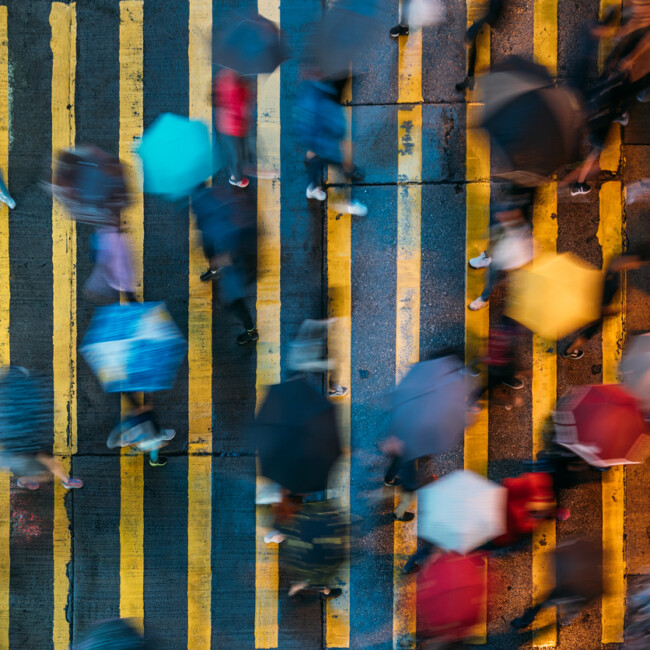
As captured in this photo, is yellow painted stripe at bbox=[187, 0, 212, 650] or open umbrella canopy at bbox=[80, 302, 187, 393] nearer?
open umbrella canopy at bbox=[80, 302, 187, 393]

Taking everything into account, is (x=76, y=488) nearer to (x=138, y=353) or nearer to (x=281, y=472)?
(x=138, y=353)

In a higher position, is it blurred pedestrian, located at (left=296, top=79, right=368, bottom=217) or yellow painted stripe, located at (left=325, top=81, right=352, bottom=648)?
blurred pedestrian, located at (left=296, top=79, right=368, bottom=217)

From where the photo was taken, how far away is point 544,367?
21.2ft

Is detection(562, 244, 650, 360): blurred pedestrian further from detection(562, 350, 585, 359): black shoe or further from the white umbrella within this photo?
the white umbrella

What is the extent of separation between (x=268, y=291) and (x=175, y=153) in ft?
6.02

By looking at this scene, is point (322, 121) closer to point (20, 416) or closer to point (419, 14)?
point (419, 14)

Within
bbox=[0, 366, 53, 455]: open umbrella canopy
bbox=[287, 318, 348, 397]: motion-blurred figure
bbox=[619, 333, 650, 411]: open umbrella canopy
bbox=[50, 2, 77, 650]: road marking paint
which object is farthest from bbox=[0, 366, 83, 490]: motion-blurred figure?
bbox=[619, 333, 650, 411]: open umbrella canopy

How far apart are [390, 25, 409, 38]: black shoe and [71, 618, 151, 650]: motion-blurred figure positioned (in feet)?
24.2

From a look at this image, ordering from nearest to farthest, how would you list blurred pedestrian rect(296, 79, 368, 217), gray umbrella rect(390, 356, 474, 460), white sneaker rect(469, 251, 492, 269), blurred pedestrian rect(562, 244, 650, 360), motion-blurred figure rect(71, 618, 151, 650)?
1. gray umbrella rect(390, 356, 474, 460)
2. blurred pedestrian rect(296, 79, 368, 217)
3. motion-blurred figure rect(71, 618, 151, 650)
4. blurred pedestrian rect(562, 244, 650, 360)
5. white sneaker rect(469, 251, 492, 269)

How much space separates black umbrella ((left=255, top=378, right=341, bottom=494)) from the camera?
16.1ft

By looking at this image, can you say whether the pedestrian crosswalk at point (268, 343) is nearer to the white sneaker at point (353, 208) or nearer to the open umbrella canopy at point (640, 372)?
the white sneaker at point (353, 208)

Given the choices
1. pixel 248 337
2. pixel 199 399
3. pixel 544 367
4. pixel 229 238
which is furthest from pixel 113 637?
pixel 544 367

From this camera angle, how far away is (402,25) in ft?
21.0

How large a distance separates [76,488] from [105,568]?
991 millimetres
